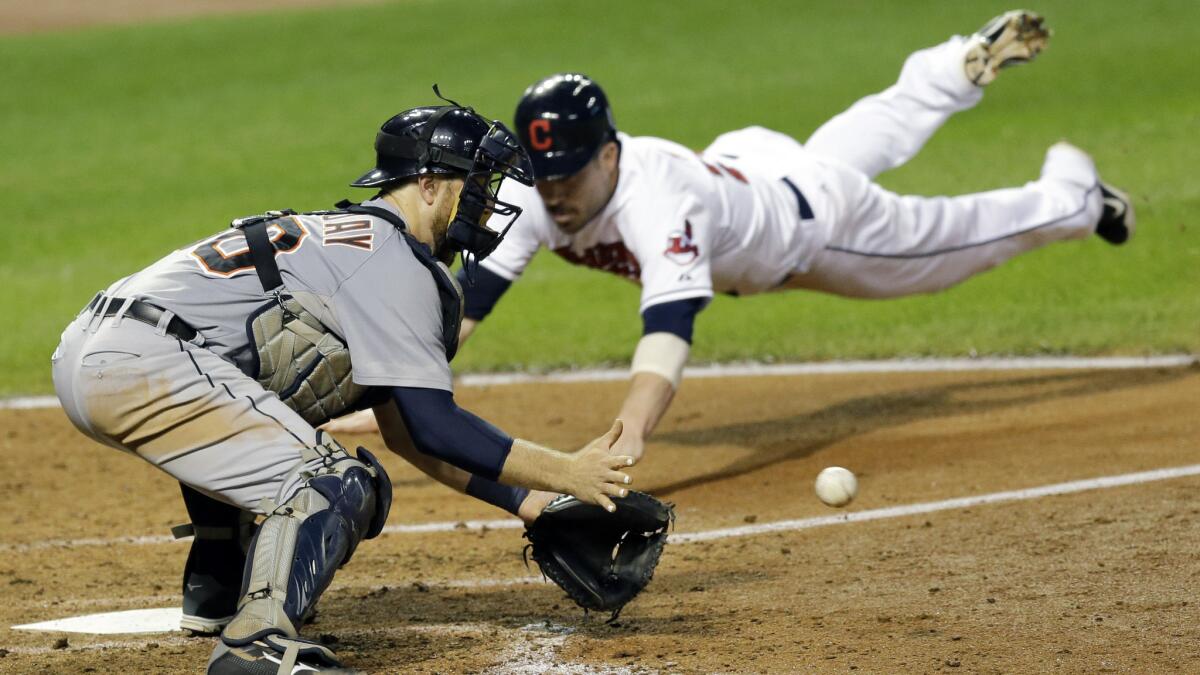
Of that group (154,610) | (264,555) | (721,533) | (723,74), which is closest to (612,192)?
(721,533)

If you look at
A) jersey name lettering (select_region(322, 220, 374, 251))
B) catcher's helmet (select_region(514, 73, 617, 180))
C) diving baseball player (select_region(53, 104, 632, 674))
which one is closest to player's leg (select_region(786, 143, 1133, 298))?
catcher's helmet (select_region(514, 73, 617, 180))

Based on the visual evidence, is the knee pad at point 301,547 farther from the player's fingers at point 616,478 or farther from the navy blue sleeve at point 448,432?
the player's fingers at point 616,478

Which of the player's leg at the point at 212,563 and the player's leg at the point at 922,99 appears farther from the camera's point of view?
the player's leg at the point at 922,99

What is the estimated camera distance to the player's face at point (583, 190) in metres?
6.06

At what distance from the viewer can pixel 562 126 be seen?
5.93m

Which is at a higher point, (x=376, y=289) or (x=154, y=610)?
(x=376, y=289)

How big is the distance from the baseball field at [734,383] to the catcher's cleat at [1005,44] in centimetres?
167

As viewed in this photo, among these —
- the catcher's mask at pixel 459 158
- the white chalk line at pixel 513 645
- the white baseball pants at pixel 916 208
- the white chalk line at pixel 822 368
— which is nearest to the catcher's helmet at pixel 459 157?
the catcher's mask at pixel 459 158

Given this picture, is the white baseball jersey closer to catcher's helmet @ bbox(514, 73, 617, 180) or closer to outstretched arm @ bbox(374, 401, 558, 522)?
catcher's helmet @ bbox(514, 73, 617, 180)

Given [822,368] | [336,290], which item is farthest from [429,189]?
[822,368]

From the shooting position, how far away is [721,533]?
5559 millimetres

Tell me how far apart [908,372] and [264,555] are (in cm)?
542

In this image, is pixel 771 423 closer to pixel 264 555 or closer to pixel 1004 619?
pixel 1004 619

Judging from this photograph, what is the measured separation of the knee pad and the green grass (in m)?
5.20
